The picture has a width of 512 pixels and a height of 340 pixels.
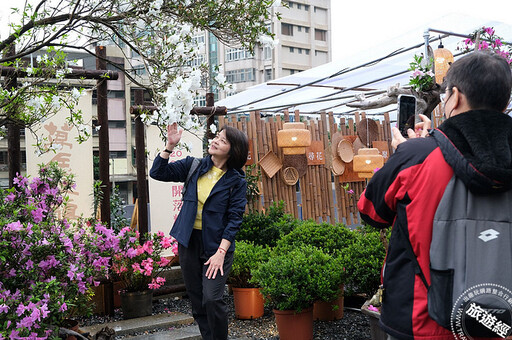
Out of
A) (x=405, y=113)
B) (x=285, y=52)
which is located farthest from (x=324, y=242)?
(x=285, y=52)

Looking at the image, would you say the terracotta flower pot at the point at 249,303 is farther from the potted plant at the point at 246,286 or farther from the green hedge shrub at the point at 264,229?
the green hedge shrub at the point at 264,229

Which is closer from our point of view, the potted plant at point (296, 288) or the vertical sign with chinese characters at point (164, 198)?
the potted plant at point (296, 288)

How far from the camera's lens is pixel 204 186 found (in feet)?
12.8

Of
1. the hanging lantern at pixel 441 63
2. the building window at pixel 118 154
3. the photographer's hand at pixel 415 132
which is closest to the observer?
the photographer's hand at pixel 415 132

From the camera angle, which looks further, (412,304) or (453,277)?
(412,304)

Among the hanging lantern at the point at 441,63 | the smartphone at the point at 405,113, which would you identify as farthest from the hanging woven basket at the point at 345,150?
the smartphone at the point at 405,113

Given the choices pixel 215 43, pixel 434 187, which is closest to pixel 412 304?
pixel 434 187

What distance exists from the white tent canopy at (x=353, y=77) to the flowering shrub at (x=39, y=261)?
5840 mm

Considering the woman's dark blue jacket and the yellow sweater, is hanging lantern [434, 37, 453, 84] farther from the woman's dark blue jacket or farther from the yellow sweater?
the yellow sweater

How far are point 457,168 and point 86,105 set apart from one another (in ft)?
13.8

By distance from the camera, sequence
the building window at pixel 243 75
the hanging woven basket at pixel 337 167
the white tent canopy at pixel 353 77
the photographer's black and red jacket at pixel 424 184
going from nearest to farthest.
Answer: the photographer's black and red jacket at pixel 424 184 → the white tent canopy at pixel 353 77 → the hanging woven basket at pixel 337 167 → the building window at pixel 243 75

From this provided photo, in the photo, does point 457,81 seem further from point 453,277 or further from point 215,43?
point 215,43

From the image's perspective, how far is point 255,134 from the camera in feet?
25.4

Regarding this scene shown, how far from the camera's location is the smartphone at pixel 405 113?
7.79 feet
